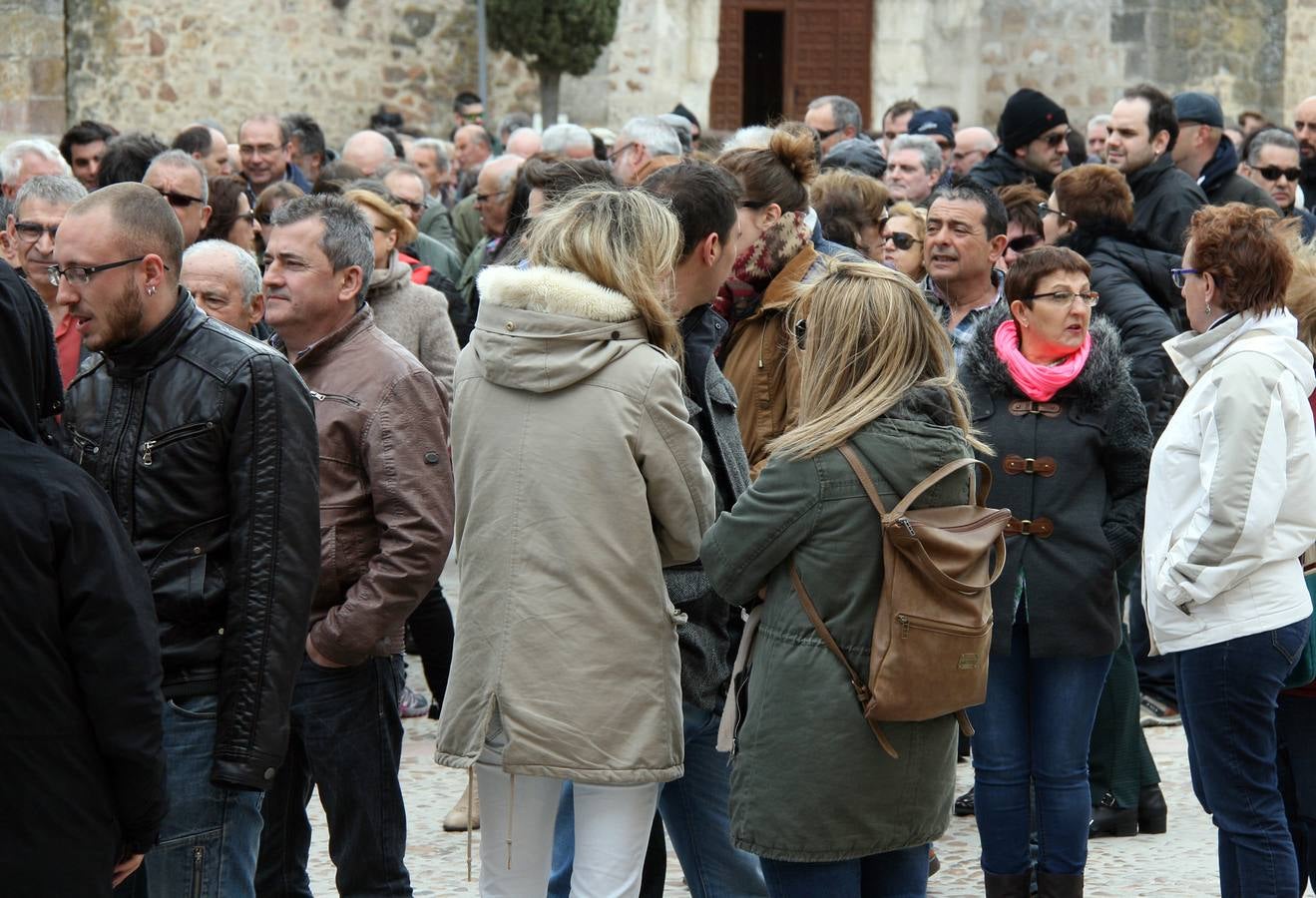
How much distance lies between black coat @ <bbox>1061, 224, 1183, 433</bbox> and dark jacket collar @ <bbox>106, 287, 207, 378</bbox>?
143 inches

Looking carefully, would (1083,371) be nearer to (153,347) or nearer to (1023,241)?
(1023,241)

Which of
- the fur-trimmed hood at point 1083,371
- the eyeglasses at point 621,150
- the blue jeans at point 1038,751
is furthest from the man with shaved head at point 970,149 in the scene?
the blue jeans at point 1038,751

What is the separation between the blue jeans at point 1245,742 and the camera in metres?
4.50

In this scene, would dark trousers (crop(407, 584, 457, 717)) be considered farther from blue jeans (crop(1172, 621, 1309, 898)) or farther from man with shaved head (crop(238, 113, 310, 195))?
man with shaved head (crop(238, 113, 310, 195))

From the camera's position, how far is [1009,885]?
5.00 meters

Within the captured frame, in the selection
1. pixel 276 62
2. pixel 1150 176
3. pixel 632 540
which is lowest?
pixel 632 540

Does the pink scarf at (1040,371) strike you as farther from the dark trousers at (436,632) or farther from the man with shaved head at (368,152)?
the man with shaved head at (368,152)

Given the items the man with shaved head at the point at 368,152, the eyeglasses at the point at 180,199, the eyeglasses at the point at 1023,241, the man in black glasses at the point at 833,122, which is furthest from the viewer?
the man in black glasses at the point at 833,122

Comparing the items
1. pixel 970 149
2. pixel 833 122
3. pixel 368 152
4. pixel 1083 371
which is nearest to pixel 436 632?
pixel 1083 371

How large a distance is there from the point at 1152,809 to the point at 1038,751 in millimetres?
1353

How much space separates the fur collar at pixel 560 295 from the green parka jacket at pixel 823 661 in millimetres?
484

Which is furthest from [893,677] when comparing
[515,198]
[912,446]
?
[515,198]

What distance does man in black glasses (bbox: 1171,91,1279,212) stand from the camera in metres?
8.54

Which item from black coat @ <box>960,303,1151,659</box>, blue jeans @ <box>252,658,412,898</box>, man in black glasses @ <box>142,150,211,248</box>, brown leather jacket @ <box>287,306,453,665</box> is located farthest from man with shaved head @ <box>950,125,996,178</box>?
blue jeans @ <box>252,658,412,898</box>
